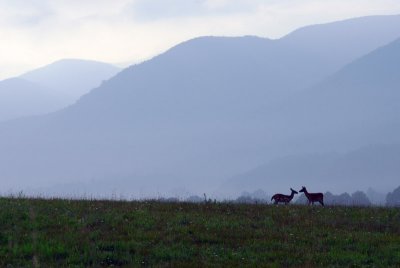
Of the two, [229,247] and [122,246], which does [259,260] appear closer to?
[229,247]

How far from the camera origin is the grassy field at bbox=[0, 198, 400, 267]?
13.6 meters

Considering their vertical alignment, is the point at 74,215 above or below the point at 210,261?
above

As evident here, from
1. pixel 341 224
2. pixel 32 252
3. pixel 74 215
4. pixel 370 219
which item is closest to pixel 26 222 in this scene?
pixel 74 215

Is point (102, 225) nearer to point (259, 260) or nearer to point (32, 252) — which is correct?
point (32, 252)

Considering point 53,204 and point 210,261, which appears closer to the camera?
point 210,261

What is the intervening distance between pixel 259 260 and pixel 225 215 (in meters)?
5.24

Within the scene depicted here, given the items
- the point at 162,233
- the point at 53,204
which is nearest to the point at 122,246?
the point at 162,233

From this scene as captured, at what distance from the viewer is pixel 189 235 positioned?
15.6 metres

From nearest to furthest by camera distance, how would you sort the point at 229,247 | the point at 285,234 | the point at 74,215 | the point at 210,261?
the point at 210,261
the point at 229,247
the point at 285,234
the point at 74,215

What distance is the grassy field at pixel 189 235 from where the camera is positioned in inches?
534

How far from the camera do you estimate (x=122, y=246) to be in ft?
46.7

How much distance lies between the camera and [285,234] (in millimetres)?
16031

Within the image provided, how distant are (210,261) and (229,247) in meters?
1.37

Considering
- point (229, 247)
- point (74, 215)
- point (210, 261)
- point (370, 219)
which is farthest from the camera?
point (370, 219)
